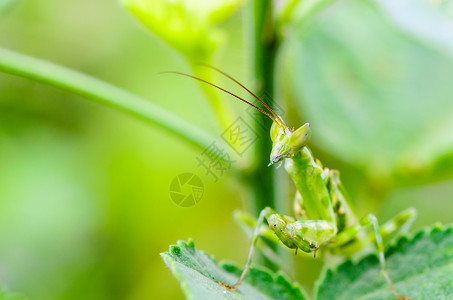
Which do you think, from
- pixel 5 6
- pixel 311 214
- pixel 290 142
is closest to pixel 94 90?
pixel 5 6

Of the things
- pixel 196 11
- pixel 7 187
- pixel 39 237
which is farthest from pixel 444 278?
pixel 7 187

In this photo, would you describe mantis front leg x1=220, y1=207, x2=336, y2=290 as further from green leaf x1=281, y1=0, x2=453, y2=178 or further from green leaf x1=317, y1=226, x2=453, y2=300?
green leaf x1=281, y1=0, x2=453, y2=178

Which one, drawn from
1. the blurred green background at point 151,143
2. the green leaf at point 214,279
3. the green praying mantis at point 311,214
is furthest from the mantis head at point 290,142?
the blurred green background at point 151,143

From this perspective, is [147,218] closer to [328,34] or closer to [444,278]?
[328,34]

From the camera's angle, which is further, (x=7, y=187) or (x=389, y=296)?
(x=7, y=187)

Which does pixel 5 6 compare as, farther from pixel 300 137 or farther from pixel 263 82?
pixel 300 137

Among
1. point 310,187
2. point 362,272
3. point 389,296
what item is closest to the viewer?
point 389,296

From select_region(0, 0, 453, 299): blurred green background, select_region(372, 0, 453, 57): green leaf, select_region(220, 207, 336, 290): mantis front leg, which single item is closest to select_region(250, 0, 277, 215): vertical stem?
select_region(220, 207, 336, 290): mantis front leg

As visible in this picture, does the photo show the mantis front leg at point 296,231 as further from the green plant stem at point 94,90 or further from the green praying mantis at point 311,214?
the green plant stem at point 94,90
